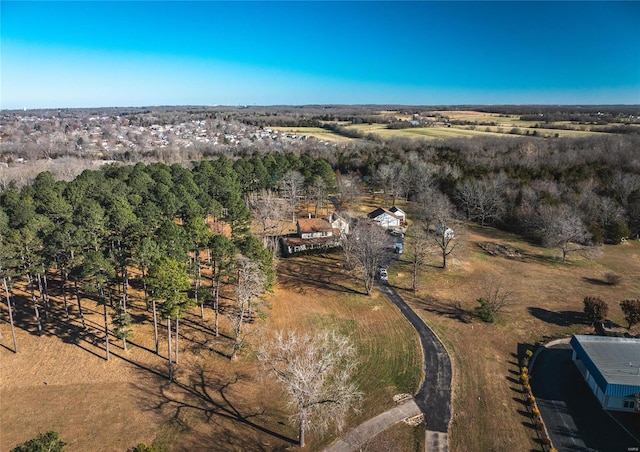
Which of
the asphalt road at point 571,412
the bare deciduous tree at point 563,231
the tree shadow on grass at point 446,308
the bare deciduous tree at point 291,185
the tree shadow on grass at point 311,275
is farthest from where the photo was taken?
the bare deciduous tree at point 291,185

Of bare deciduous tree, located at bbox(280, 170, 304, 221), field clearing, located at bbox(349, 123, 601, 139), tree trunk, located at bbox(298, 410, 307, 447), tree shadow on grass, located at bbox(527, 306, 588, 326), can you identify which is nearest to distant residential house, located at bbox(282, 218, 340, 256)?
bare deciduous tree, located at bbox(280, 170, 304, 221)

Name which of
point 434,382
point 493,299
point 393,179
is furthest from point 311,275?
point 393,179

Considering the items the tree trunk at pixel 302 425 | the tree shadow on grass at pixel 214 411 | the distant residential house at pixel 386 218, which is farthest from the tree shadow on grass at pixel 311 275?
the tree trunk at pixel 302 425

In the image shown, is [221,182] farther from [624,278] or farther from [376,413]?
[624,278]

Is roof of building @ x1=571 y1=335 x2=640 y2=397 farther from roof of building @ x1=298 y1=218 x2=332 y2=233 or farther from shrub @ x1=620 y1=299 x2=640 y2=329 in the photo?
roof of building @ x1=298 y1=218 x2=332 y2=233

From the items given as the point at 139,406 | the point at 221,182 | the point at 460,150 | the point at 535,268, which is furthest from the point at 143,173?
the point at 460,150

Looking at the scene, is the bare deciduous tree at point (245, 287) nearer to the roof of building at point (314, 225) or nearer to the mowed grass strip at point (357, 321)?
the mowed grass strip at point (357, 321)
